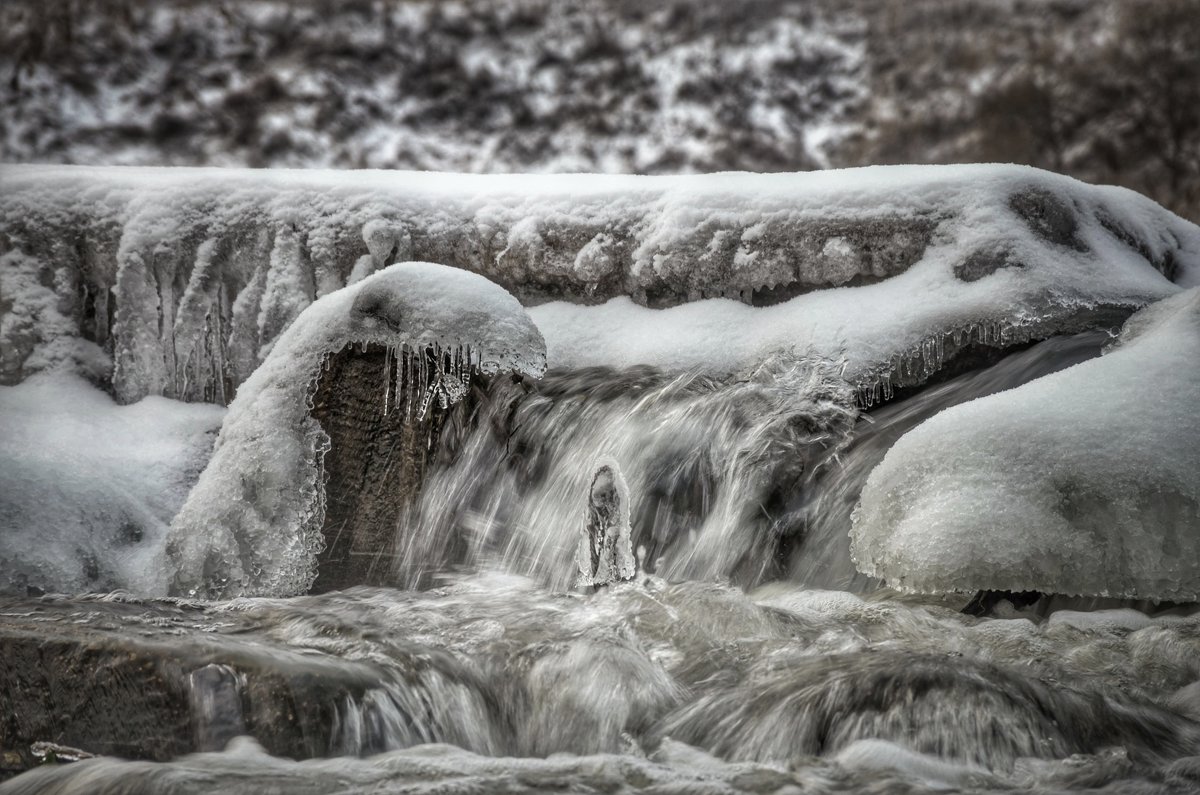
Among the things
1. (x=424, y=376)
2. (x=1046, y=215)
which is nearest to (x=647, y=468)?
(x=424, y=376)

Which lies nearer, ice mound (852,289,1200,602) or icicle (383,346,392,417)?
ice mound (852,289,1200,602)

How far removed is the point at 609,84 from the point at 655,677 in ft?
50.4

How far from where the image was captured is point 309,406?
3.08 meters

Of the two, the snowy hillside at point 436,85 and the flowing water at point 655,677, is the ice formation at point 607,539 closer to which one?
the flowing water at point 655,677

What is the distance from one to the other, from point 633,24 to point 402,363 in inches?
588

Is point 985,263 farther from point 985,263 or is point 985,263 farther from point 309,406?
point 309,406

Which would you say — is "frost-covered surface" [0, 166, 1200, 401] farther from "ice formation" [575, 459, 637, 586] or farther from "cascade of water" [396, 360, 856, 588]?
"ice formation" [575, 459, 637, 586]

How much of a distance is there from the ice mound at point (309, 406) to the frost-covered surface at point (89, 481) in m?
0.22

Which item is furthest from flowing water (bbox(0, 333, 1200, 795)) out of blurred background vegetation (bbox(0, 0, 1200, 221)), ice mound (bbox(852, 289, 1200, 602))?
blurred background vegetation (bbox(0, 0, 1200, 221))

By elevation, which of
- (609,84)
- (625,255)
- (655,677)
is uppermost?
(609,84)

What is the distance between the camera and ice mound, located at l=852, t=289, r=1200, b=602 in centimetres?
210

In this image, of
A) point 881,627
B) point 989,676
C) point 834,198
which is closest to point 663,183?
point 834,198

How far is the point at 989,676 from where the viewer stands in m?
1.74

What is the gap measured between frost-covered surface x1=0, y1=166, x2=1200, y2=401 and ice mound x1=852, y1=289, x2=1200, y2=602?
0.76m
